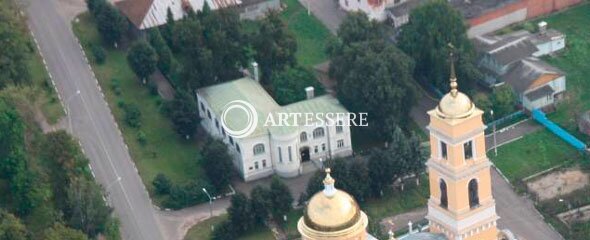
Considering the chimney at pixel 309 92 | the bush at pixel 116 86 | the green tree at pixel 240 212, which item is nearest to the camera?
the green tree at pixel 240 212

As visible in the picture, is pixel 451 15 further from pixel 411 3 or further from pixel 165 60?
pixel 165 60

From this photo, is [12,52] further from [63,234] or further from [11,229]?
[63,234]

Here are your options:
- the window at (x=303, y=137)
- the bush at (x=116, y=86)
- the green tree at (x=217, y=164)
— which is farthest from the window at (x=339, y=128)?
the bush at (x=116, y=86)

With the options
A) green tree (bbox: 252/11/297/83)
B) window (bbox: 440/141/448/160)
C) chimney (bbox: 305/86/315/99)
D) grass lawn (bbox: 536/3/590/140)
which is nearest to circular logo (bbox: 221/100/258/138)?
chimney (bbox: 305/86/315/99)

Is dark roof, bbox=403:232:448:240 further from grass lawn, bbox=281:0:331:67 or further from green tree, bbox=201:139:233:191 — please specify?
grass lawn, bbox=281:0:331:67

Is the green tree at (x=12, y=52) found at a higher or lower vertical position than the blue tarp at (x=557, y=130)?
higher

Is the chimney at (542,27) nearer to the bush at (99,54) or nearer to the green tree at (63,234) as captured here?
the bush at (99,54)

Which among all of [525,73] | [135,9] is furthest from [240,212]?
[135,9]
